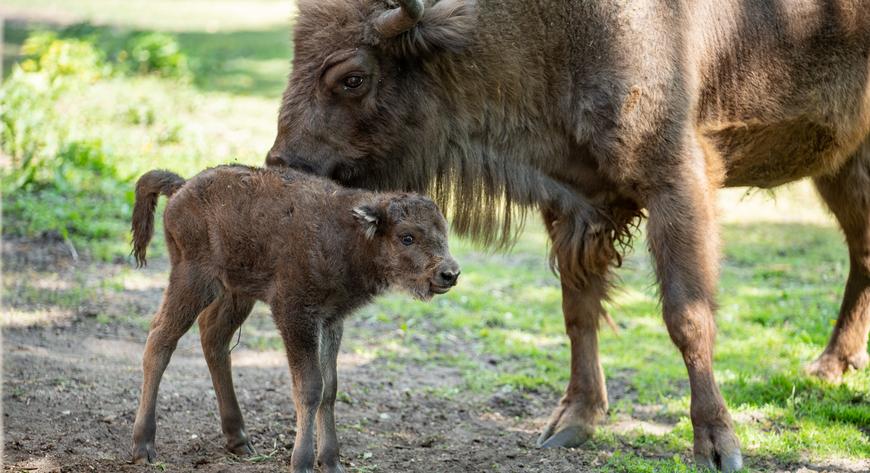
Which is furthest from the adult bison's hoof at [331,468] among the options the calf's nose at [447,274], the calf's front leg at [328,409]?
the calf's nose at [447,274]

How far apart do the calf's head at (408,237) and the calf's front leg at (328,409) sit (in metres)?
0.45

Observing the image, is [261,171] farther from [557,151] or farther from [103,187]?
[103,187]

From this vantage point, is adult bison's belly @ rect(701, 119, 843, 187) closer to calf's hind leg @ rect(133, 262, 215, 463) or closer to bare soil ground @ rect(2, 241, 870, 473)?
bare soil ground @ rect(2, 241, 870, 473)

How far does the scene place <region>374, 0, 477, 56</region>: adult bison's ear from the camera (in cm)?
556

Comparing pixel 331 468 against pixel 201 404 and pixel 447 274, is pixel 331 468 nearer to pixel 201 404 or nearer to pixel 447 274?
→ pixel 447 274

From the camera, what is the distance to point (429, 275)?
15.3 feet

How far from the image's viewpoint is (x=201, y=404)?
615cm

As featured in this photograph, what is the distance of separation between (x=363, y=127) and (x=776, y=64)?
2296 millimetres

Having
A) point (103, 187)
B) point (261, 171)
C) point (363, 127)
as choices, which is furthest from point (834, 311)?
point (103, 187)

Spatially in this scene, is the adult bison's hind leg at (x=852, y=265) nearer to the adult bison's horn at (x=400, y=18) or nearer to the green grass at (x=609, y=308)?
the green grass at (x=609, y=308)

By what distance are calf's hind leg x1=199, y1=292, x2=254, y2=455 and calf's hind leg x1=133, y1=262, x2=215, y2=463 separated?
0.74ft

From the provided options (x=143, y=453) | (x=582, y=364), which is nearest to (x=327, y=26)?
(x=143, y=453)

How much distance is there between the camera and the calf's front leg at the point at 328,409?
4988mm

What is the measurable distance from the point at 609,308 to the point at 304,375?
4.45 metres
